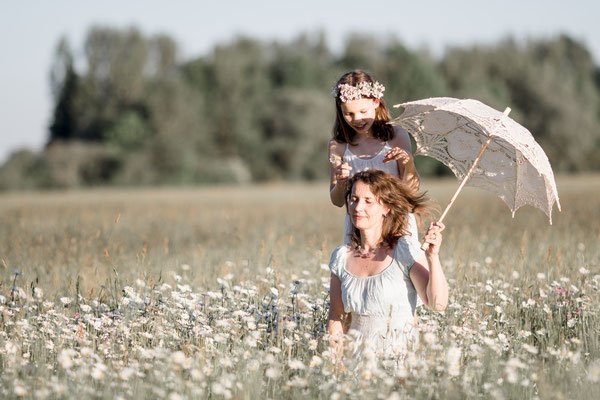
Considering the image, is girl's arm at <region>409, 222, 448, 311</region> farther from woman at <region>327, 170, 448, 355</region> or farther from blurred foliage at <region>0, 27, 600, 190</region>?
blurred foliage at <region>0, 27, 600, 190</region>

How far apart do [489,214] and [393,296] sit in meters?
14.3

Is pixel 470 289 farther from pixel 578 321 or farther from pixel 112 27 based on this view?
pixel 112 27

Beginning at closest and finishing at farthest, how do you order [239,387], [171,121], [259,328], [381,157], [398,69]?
[239,387], [259,328], [381,157], [171,121], [398,69]

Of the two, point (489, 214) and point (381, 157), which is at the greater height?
point (381, 157)

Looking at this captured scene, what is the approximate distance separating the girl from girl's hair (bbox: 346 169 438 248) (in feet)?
1.06

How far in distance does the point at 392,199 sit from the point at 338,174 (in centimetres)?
51

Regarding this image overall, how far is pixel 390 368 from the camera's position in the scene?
16.5 ft

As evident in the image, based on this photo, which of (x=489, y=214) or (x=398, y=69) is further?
(x=398, y=69)

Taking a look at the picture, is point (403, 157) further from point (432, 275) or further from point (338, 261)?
point (432, 275)

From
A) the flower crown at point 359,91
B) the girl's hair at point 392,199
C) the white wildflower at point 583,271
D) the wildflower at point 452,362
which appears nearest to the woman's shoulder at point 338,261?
the girl's hair at point 392,199

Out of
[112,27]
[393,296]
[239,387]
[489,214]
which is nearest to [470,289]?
[393,296]

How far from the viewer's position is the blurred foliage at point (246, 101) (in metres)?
62.0

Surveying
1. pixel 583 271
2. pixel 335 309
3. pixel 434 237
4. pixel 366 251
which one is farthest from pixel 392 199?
pixel 583 271

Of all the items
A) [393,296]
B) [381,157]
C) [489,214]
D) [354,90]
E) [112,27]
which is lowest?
[489,214]
